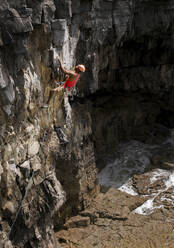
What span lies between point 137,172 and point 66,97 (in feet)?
23.6

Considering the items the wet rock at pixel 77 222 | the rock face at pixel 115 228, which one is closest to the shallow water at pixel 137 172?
the rock face at pixel 115 228

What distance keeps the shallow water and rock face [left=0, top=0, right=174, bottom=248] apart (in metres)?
0.78

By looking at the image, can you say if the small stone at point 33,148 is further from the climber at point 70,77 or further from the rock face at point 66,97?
the climber at point 70,77

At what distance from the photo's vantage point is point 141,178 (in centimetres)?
1514

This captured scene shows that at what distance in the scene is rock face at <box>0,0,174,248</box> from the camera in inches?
301

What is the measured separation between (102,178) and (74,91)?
Result: 223 inches

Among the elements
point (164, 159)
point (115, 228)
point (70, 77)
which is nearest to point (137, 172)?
point (164, 159)

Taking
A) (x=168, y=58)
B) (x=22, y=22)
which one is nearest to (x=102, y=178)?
(x=168, y=58)

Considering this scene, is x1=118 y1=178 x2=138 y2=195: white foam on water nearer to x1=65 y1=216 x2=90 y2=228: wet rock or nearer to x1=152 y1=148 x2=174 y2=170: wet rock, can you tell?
x1=152 y1=148 x2=174 y2=170: wet rock

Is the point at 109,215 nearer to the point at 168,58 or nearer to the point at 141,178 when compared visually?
the point at 141,178

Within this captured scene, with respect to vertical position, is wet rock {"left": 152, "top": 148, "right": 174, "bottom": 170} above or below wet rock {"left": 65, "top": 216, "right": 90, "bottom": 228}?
above

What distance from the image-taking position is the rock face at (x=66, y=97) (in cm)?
765

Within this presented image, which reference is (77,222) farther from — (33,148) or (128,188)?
(33,148)

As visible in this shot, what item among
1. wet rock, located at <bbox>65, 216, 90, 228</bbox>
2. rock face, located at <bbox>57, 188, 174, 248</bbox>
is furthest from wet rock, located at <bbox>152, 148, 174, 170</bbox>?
wet rock, located at <bbox>65, 216, 90, 228</bbox>
